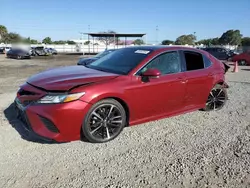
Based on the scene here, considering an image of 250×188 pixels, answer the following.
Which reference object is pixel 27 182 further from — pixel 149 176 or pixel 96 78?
pixel 96 78

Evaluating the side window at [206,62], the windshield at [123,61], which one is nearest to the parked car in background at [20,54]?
the windshield at [123,61]

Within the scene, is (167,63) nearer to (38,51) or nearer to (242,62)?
(242,62)

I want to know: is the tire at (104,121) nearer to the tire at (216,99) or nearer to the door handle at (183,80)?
the door handle at (183,80)

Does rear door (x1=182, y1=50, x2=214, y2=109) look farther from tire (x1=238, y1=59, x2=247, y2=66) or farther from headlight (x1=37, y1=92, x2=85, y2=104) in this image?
tire (x1=238, y1=59, x2=247, y2=66)

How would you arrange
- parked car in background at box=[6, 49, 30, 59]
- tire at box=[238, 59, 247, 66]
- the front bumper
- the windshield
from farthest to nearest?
1. parked car in background at box=[6, 49, 30, 59]
2. tire at box=[238, 59, 247, 66]
3. the windshield
4. the front bumper

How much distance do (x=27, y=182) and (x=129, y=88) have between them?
199 cm

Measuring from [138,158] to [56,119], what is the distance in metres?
1.26

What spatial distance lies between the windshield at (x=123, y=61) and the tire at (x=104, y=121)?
682 millimetres

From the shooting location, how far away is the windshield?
4.28m

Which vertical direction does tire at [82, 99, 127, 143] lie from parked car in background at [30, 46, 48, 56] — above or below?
below

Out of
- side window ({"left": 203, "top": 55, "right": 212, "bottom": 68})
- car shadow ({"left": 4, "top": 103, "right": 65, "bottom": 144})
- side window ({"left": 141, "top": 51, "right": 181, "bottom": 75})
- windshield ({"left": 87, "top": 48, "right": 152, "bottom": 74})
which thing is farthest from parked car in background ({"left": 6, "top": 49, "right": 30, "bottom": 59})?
side window ({"left": 141, "top": 51, "right": 181, "bottom": 75})

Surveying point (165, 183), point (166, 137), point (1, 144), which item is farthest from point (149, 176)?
point (1, 144)

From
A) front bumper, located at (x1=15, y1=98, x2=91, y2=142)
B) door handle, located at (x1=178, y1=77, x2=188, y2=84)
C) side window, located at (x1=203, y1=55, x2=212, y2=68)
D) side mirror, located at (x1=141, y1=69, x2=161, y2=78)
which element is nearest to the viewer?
front bumper, located at (x1=15, y1=98, x2=91, y2=142)

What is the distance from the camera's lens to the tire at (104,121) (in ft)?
12.1
